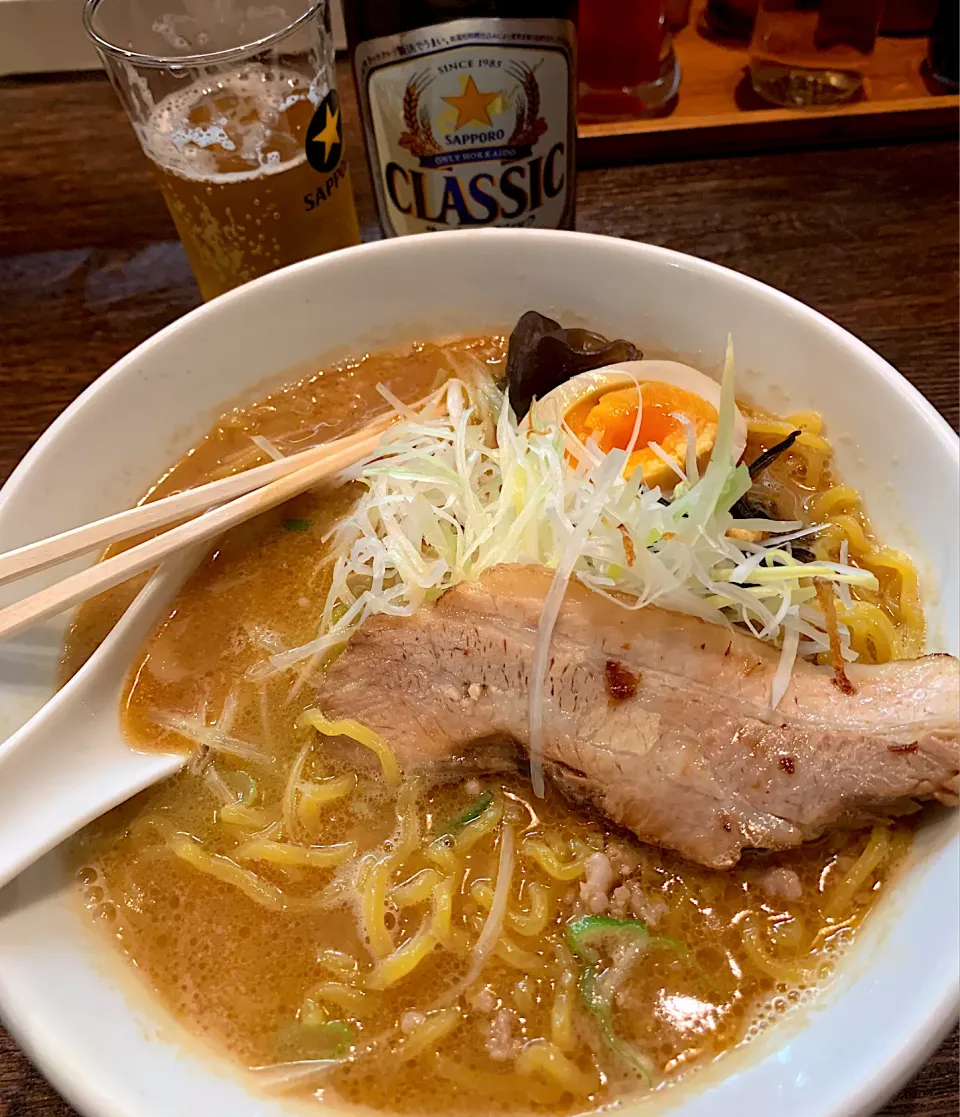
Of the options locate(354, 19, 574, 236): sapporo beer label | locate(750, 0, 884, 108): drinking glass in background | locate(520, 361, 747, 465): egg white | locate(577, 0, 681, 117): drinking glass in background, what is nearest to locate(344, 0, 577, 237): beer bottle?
locate(354, 19, 574, 236): sapporo beer label

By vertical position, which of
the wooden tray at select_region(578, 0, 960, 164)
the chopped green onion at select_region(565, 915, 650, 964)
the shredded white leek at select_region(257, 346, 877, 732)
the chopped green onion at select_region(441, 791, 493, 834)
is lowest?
the chopped green onion at select_region(565, 915, 650, 964)

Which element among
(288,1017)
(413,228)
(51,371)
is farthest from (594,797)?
(51,371)

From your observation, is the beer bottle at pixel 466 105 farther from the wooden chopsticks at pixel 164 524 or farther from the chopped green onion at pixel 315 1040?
the chopped green onion at pixel 315 1040

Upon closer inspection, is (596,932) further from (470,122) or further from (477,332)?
(470,122)

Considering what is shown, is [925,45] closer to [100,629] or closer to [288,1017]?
[100,629]

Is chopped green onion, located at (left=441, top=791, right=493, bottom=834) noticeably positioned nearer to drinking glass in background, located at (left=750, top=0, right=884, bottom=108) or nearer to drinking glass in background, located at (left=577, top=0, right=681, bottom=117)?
drinking glass in background, located at (left=577, top=0, right=681, bottom=117)

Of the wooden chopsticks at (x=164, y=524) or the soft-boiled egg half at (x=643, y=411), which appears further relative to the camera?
the soft-boiled egg half at (x=643, y=411)

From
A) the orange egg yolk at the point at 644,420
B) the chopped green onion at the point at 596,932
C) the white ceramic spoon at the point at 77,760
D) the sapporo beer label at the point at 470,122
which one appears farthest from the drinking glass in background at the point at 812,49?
the chopped green onion at the point at 596,932
